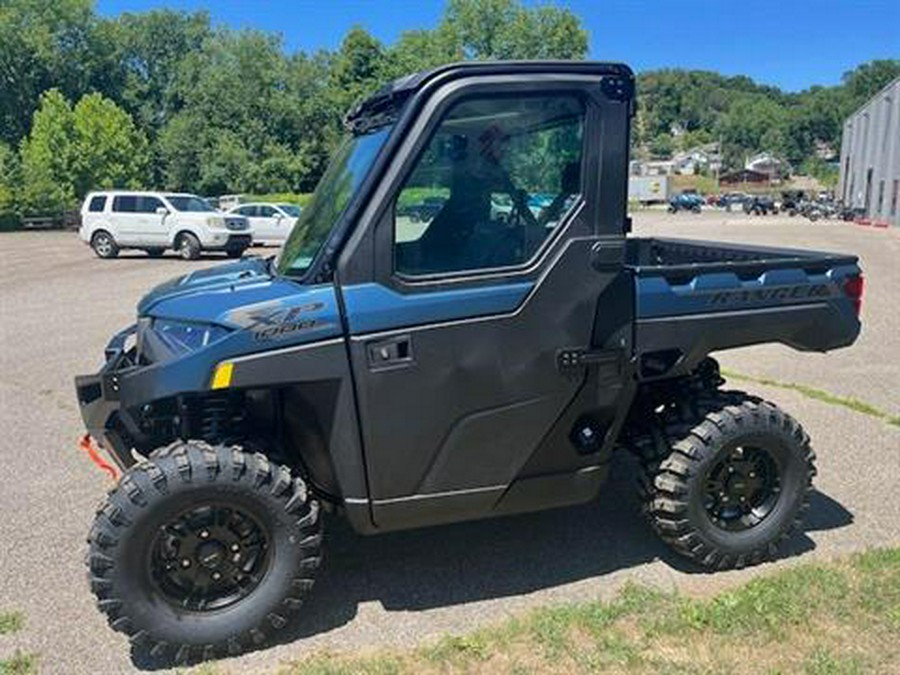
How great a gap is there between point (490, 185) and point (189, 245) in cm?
2144

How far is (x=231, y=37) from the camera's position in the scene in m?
70.6

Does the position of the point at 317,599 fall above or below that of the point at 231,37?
below

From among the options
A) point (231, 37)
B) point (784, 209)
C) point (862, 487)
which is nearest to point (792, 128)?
point (784, 209)

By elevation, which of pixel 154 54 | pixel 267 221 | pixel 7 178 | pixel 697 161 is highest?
pixel 154 54

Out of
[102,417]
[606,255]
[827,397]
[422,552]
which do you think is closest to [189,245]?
[827,397]

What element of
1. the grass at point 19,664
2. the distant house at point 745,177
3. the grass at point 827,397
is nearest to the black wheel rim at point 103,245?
the grass at point 827,397

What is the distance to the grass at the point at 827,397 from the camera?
22.7ft

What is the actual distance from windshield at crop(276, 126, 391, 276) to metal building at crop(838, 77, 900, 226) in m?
48.7

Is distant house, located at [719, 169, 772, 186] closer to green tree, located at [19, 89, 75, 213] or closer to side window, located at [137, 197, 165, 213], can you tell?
green tree, located at [19, 89, 75, 213]

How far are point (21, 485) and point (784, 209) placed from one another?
70.2m

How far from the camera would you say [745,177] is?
144 metres

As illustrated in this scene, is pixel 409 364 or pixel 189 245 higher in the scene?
pixel 409 364

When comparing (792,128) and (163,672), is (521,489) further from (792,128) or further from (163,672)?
(792,128)

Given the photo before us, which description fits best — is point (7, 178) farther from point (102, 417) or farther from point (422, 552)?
point (422, 552)
